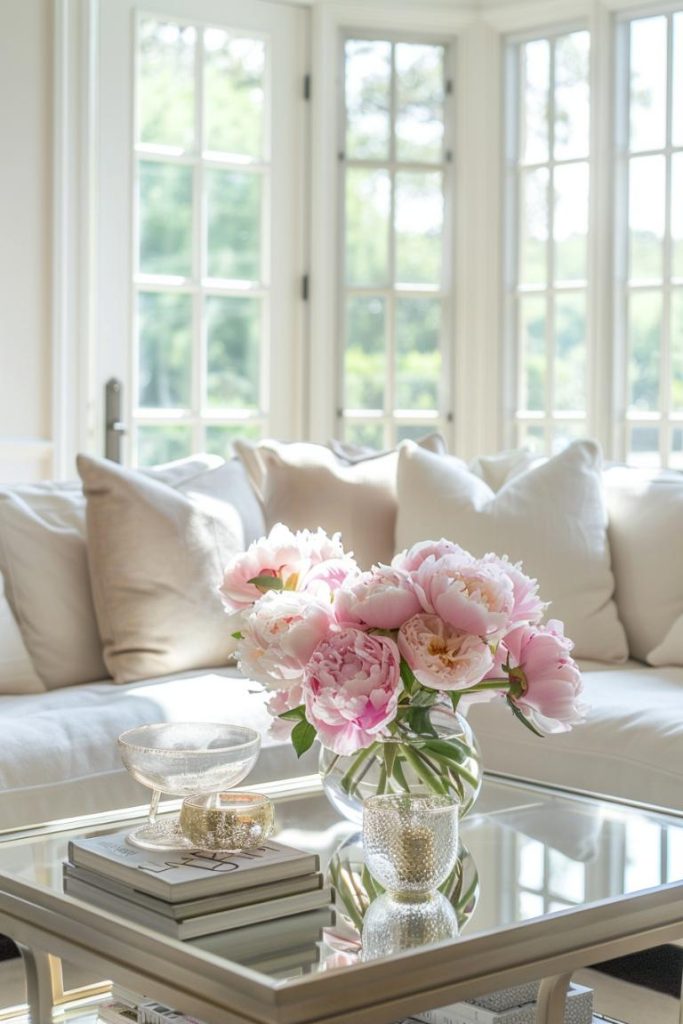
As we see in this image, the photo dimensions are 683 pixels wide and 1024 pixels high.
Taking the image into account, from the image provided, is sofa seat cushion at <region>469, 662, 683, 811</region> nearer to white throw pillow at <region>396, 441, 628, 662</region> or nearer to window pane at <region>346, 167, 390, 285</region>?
white throw pillow at <region>396, 441, 628, 662</region>

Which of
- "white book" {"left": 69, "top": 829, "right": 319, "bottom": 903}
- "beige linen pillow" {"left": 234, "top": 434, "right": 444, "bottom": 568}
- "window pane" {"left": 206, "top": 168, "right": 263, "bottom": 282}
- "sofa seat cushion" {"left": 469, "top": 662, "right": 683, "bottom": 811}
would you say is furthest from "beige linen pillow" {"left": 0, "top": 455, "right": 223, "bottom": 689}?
"window pane" {"left": 206, "top": 168, "right": 263, "bottom": 282}

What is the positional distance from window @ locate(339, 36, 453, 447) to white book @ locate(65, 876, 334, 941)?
3.53 metres

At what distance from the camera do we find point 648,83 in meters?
4.94

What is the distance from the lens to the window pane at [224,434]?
500 cm

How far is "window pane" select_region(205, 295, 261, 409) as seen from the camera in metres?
4.99

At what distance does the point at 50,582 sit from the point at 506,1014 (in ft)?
5.67

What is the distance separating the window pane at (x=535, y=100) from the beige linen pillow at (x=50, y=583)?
2.58m

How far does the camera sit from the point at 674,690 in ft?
10.1

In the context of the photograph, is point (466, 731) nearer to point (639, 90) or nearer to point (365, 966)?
point (365, 966)

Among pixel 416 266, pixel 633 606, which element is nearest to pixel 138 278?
pixel 416 266

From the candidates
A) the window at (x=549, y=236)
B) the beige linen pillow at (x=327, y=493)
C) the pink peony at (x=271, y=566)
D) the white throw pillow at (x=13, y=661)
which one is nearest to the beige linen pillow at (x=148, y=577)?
the white throw pillow at (x=13, y=661)

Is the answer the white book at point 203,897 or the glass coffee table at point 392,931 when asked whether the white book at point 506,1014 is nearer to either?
the glass coffee table at point 392,931

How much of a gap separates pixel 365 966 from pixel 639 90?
4083 mm

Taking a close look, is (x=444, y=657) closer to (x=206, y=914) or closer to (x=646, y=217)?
(x=206, y=914)
